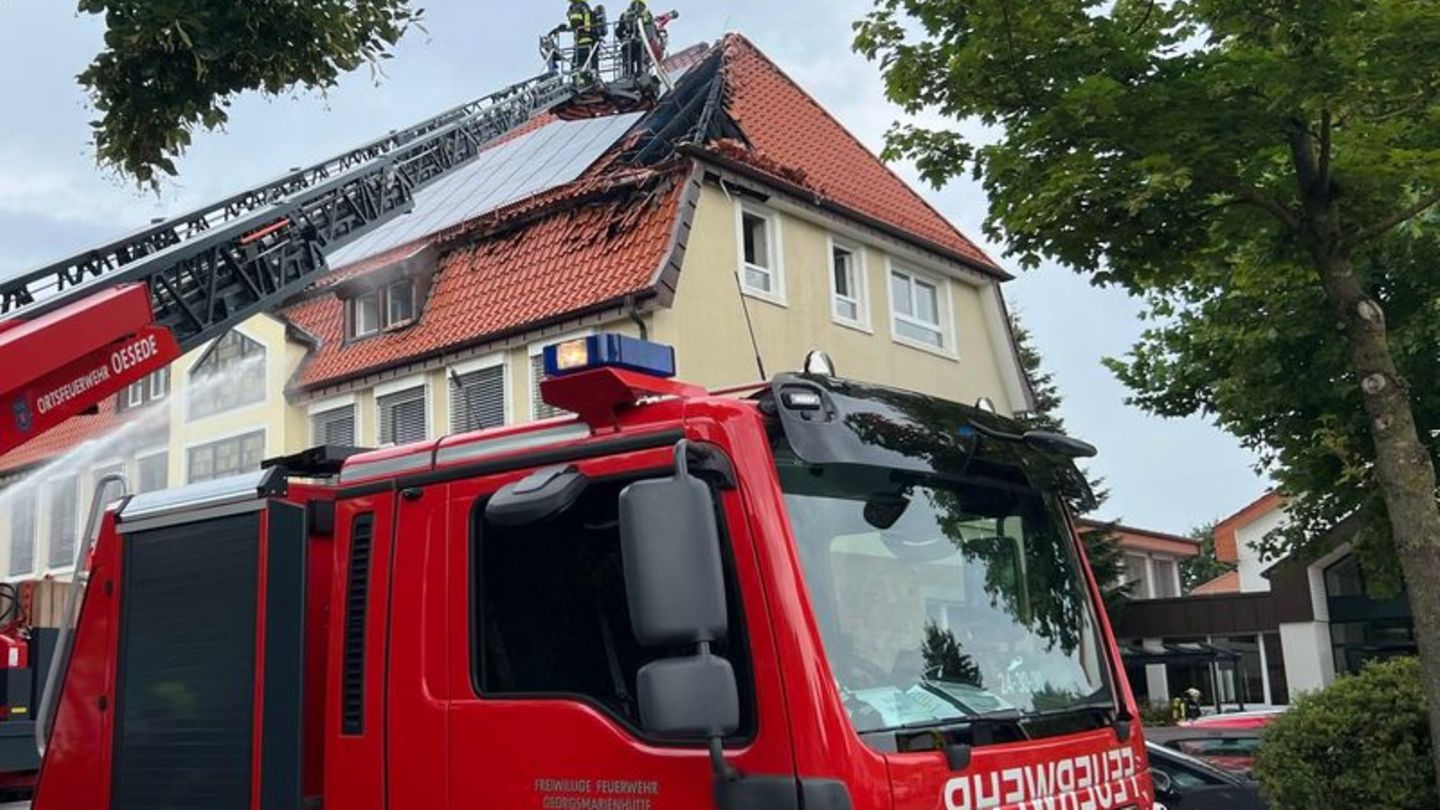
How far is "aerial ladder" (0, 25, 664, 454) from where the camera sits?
18.7 feet

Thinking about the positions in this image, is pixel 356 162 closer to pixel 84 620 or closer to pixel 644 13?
pixel 644 13

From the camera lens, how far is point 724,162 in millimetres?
15695

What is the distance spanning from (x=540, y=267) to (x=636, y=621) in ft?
45.9

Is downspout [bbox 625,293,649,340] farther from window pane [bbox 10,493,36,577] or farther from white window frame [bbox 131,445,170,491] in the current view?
window pane [bbox 10,493,36,577]

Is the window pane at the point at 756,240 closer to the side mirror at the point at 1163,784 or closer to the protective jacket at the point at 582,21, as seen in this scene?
the protective jacket at the point at 582,21

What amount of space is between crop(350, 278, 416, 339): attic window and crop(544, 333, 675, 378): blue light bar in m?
14.7

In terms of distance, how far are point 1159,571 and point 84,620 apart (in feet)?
125

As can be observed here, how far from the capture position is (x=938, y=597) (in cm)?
362

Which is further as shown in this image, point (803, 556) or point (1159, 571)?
point (1159, 571)

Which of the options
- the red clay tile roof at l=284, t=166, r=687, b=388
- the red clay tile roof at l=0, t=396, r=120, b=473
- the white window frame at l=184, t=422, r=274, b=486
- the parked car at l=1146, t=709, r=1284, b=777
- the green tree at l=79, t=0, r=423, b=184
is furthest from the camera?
the white window frame at l=184, t=422, r=274, b=486

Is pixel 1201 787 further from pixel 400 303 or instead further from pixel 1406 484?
pixel 400 303

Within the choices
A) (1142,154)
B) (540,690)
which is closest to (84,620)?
(540,690)

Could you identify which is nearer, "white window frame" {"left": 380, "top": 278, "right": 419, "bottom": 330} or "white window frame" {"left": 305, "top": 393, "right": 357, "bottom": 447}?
"white window frame" {"left": 380, "top": 278, "right": 419, "bottom": 330}

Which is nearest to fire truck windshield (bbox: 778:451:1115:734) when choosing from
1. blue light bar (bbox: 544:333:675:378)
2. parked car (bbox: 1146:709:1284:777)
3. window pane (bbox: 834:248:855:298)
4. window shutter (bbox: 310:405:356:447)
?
blue light bar (bbox: 544:333:675:378)
